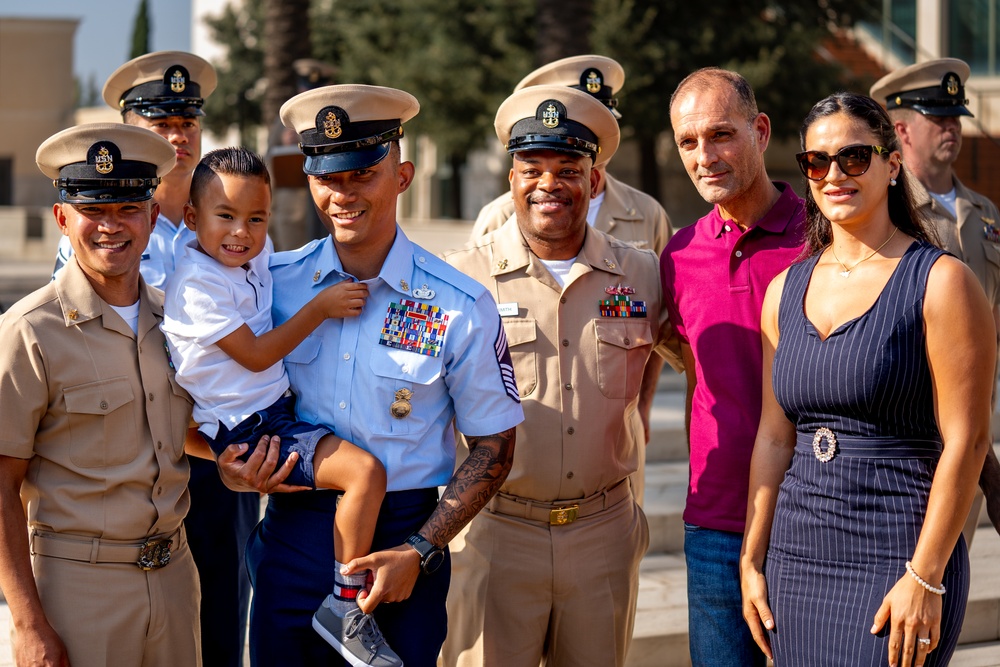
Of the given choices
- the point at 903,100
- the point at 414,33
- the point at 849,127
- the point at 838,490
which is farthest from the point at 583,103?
the point at 414,33

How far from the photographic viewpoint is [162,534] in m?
3.12

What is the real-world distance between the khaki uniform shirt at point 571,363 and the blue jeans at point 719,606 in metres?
0.40

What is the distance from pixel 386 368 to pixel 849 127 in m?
Answer: 1.38

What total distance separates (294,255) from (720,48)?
46.0 feet

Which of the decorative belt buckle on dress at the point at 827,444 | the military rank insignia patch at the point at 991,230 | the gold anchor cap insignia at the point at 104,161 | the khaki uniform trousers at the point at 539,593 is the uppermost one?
the gold anchor cap insignia at the point at 104,161

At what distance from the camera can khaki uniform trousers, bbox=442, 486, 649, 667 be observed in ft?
11.4

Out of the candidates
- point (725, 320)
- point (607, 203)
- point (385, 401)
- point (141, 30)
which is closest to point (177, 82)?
point (607, 203)

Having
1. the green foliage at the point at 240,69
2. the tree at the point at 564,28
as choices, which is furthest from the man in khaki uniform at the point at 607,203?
the green foliage at the point at 240,69

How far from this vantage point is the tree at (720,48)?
613 inches

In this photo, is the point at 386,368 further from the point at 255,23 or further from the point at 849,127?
the point at 255,23

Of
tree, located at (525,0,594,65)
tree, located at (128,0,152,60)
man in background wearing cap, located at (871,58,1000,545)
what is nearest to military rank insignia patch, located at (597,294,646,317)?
man in background wearing cap, located at (871,58,1000,545)

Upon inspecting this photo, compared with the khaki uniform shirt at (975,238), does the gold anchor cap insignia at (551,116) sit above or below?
above

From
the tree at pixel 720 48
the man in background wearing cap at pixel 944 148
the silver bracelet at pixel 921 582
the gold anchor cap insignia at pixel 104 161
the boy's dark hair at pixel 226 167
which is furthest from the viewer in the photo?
the tree at pixel 720 48

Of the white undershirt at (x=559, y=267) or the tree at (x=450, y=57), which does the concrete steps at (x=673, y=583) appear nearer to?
the white undershirt at (x=559, y=267)
